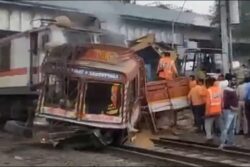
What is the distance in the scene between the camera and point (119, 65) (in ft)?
43.0

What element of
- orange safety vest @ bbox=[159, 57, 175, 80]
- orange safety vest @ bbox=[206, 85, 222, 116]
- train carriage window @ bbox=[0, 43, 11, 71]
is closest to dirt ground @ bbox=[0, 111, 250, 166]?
orange safety vest @ bbox=[206, 85, 222, 116]

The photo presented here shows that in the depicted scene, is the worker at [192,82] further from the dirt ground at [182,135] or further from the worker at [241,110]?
the worker at [241,110]

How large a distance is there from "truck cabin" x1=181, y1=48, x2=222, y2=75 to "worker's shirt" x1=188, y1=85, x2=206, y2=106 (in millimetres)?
2866

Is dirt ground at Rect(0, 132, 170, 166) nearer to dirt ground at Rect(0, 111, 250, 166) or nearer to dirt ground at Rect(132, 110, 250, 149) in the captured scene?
dirt ground at Rect(0, 111, 250, 166)

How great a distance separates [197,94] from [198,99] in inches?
5.6

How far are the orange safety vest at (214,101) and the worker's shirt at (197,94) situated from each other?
177 cm

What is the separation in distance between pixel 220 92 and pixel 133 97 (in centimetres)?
227

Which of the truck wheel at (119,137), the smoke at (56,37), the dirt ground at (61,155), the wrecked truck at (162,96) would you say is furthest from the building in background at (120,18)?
the dirt ground at (61,155)

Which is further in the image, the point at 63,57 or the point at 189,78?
the point at 189,78

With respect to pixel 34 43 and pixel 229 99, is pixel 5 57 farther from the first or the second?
pixel 229 99

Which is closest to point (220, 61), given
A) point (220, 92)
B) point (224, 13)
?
point (224, 13)

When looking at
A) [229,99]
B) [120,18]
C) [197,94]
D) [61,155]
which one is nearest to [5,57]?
[120,18]

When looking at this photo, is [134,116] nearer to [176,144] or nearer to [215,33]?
[176,144]

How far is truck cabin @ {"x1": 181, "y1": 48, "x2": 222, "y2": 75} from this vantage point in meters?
19.8
